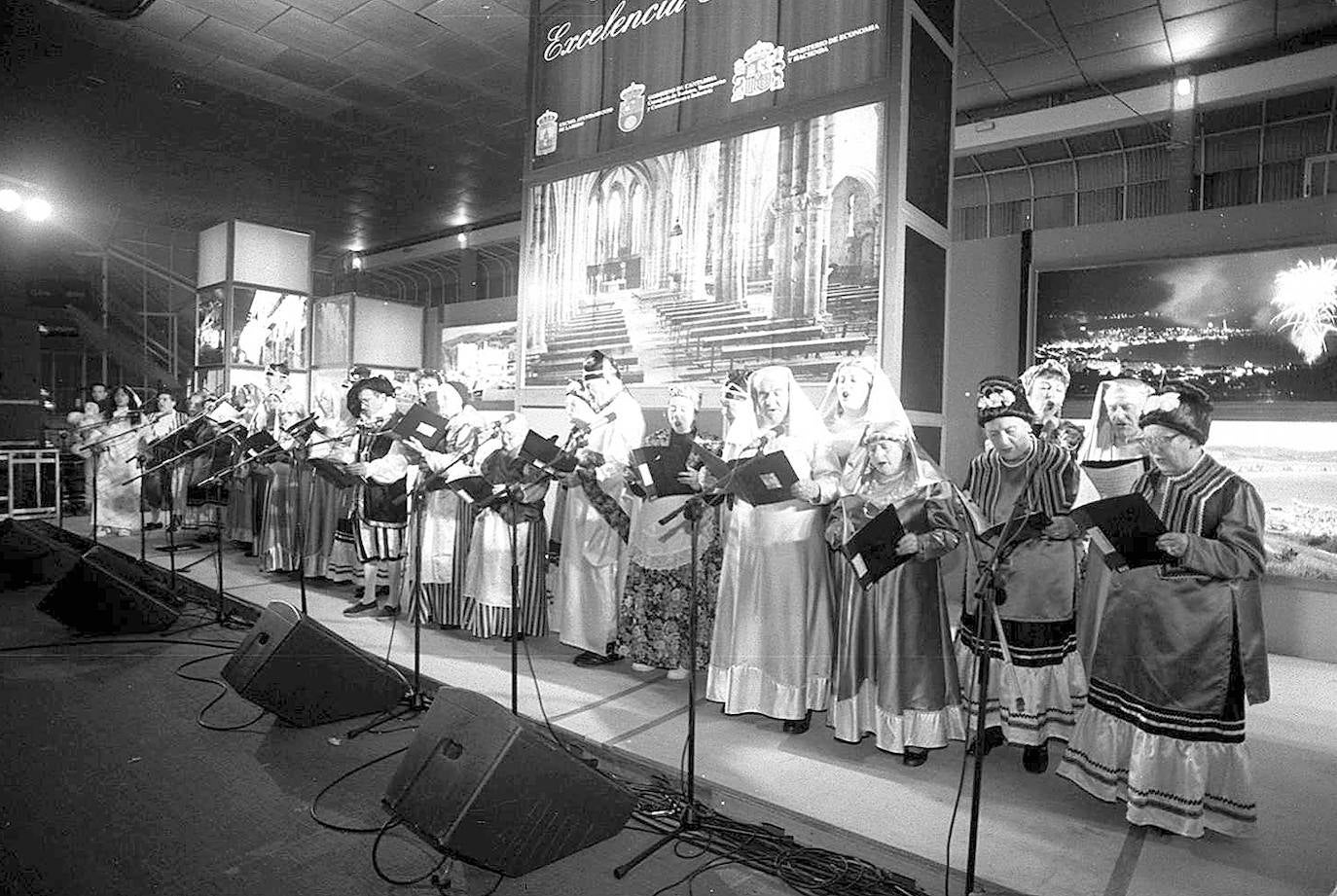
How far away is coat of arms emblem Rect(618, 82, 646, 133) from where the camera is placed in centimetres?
559

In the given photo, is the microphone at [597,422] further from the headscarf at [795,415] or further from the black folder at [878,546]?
the black folder at [878,546]

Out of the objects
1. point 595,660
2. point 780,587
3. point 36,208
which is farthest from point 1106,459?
point 36,208

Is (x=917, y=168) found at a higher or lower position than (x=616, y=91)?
lower

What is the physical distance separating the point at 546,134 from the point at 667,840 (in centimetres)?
542

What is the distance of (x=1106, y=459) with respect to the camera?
3414 mm

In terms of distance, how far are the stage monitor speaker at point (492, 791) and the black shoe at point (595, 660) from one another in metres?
1.93

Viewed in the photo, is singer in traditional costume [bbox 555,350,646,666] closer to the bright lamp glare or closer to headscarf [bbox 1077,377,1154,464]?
headscarf [bbox 1077,377,1154,464]

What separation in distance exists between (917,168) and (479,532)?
3290mm

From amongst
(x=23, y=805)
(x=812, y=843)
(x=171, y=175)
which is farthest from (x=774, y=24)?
(x=171, y=175)

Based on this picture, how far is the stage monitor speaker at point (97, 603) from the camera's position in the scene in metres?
4.70

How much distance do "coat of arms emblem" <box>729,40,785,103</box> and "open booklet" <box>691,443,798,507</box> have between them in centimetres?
296

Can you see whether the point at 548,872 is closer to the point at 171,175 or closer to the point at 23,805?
the point at 23,805

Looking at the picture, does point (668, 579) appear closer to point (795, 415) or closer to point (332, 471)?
point (795, 415)

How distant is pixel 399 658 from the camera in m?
4.39
